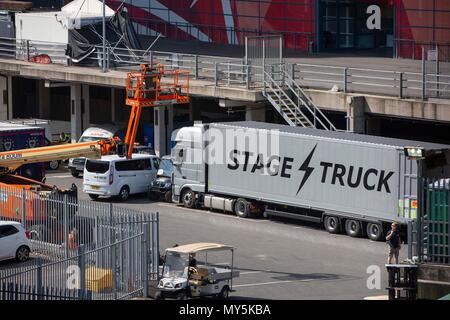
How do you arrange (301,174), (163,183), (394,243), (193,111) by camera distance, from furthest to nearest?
(193,111) < (163,183) < (301,174) < (394,243)

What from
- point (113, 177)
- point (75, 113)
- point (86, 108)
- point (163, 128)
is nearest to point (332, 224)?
point (113, 177)

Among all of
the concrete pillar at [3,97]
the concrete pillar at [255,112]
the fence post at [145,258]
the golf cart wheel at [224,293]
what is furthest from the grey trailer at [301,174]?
the concrete pillar at [3,97]

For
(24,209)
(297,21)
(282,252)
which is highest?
(297,21)

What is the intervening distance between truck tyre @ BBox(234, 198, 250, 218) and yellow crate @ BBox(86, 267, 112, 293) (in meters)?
12.3

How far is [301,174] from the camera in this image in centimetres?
3928

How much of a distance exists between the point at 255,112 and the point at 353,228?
10.4 m

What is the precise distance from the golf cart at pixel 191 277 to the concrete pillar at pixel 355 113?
13.7 m

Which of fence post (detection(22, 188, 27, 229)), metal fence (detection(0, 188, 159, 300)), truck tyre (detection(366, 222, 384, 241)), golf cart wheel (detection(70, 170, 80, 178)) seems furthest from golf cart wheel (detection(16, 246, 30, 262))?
golf cart wheel (detection(70, 170, 80, 178))

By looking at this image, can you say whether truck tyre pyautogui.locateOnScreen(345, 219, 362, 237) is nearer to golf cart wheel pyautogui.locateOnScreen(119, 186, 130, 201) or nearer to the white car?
golf cart wheel pyautogui.locateOnScreen(119, 186, 130, 201)

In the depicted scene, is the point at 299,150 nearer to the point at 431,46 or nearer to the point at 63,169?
the point at 63,169

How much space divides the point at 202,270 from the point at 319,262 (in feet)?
17.7

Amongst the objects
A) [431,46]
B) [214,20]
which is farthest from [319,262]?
[214,20]

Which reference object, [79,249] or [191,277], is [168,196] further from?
[79,249]
